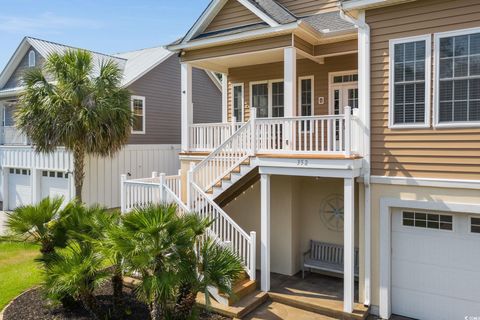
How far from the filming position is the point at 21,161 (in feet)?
58.2

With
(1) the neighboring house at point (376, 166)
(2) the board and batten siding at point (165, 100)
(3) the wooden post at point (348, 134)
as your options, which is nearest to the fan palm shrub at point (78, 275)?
(1) the neighboring house at point (376, 166)

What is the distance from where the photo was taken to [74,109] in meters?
12.6

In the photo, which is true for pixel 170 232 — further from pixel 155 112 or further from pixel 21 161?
pixel 21 161

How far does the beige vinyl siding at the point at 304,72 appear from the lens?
1068 cm

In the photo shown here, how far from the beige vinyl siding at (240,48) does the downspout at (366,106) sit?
180 centimetres

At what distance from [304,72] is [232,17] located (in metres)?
2.68

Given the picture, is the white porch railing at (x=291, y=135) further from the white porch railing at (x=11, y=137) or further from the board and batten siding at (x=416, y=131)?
the white porch railing at (x=11, y=137)

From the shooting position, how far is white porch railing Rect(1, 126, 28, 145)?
1812 cm

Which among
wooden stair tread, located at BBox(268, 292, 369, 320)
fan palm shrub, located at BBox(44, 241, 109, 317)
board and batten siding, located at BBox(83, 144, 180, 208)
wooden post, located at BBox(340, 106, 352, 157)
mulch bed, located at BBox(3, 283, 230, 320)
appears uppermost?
wooden post, located at BBox(340, 106, 352, 157)

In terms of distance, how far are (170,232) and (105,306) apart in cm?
324

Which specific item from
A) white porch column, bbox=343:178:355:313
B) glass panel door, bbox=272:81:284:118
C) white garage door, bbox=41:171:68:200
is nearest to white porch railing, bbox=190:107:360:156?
white porch column, bbox=343:178:355:313

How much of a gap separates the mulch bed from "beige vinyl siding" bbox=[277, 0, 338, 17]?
9.18 metres

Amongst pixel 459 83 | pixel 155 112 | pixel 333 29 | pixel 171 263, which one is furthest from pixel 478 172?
pixel 155 112

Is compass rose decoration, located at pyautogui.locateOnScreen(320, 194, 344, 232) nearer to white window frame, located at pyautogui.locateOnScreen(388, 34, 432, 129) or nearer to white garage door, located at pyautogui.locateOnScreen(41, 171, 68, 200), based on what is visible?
white window frame, located at pyautogui.locateOnScreen(388, 34, 432, 129)
